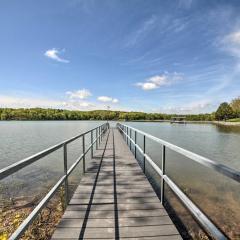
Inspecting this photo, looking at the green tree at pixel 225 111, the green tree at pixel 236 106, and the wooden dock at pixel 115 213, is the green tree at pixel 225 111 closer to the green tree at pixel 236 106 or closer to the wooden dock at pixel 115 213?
the green tree at pixel 236 106

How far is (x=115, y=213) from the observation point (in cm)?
371

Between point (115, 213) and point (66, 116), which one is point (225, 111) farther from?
point (66, 116)

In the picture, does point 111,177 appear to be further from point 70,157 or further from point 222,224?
point 70,157

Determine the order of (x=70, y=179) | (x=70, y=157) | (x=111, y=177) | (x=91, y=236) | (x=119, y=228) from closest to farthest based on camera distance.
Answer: (x=91, y=236) < (x=119, y=228) < (x=111, y=177) < (x=70, y=179) < (x=70, y=157)

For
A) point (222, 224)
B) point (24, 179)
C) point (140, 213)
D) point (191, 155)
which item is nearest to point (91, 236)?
point (140, 213)

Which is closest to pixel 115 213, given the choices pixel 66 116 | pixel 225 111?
pixel 225 111

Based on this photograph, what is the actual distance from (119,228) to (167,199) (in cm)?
329

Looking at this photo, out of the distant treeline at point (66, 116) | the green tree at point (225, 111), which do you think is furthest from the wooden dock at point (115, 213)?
the distant treeline at point (66, 116)

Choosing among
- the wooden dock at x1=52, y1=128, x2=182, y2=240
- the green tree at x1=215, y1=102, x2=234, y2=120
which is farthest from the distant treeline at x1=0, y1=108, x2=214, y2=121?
the wooden dock at x1=52, y1=128, x2=182, y2=240

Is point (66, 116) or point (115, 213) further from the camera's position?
point (66, 116)

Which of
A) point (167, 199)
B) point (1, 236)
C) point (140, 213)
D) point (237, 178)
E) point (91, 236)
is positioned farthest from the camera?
point (167, 199)

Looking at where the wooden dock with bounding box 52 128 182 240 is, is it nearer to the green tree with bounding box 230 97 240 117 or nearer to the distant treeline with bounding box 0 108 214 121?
the green tree with bounding box 230 97 240 117

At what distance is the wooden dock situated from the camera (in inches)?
122

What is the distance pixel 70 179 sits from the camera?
8180mm
